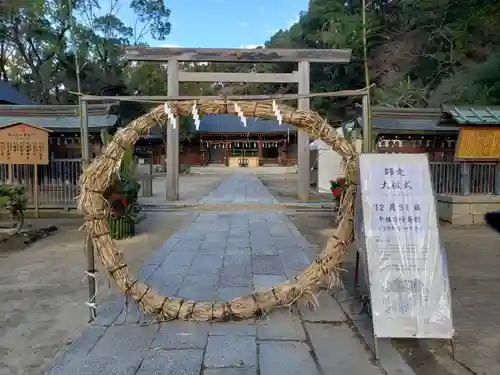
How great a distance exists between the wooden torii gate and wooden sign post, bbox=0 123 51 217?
151 inches

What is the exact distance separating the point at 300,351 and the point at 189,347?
0.79 m

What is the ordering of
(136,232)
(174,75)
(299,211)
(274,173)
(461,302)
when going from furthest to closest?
1. (274,173)
2. (174,75)
3. (299,211)
4. (136,232)
5. (461,302)

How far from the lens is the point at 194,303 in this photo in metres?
3.82

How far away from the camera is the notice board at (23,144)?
34.8 feet

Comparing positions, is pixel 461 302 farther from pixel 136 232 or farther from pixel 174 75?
pixel 174 75

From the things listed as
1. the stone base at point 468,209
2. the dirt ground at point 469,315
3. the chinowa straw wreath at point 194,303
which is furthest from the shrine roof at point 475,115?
the chinowa straw wreath at point 194,303

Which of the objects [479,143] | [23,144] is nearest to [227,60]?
[23,144]

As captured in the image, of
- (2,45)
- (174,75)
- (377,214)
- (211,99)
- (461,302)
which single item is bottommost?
(461,302)

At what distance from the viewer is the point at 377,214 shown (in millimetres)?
3402

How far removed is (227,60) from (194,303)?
439 inches

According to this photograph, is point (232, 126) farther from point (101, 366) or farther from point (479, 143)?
point (101, 366)

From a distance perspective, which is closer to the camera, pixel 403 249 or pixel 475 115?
pixel 403 249

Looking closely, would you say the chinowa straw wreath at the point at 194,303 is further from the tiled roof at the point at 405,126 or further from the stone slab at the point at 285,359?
the tiled roof at the point at 405,126

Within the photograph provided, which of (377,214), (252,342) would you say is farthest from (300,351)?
(377,214)
